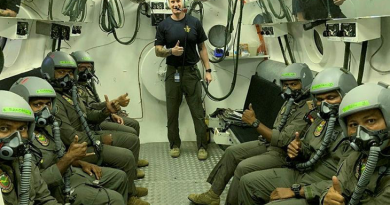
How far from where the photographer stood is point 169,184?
4559mm

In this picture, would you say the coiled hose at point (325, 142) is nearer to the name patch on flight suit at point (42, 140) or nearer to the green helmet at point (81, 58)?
the name patch on flight suit at point (42, 140)

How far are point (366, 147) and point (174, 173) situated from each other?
9.85 ft

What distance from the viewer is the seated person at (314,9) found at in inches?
124

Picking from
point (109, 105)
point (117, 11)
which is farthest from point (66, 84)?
point (117, 11)

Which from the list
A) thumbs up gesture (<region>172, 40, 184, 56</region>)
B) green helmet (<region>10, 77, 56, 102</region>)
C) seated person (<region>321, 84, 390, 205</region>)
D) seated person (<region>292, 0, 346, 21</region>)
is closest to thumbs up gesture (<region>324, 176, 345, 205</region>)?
seated person (<region>321, 84, 390, 205</region>)

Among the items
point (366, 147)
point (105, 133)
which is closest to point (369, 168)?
point (366, 147)

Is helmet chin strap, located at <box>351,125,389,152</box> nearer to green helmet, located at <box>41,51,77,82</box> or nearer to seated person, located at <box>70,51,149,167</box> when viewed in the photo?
green helmet, located at <box>41,51,77,82</box>

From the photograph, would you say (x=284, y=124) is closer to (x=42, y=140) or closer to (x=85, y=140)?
(x=85, y=140)

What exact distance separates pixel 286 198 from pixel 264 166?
642 mm

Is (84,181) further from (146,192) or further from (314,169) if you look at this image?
(314,169)

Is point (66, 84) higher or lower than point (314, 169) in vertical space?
higher

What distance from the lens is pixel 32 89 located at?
2879 millimetres

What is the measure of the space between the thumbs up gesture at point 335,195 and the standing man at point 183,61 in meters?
2.94

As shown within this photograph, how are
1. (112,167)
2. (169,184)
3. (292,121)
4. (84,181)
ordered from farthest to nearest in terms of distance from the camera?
(169,184) → (112,167) → (292,121) → (84,181)
